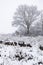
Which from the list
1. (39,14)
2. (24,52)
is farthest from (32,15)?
(24,52)

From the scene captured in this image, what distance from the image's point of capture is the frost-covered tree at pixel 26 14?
2991cm

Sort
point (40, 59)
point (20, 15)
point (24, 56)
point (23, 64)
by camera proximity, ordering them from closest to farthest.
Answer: point (23, 64)
point (40, 59)
point (24, 56)
point (20, 15)

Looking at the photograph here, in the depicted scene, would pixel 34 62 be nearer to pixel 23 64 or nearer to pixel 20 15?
pixel 23 64

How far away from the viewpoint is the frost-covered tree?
29.9 m

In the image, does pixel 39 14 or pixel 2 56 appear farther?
pixel 39 14

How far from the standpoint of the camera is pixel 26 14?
101ft

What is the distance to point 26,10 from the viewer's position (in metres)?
30.7

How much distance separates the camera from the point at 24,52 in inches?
248

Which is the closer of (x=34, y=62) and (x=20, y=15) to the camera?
(x=34, y=62)

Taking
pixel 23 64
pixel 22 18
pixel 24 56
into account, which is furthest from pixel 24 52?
pixel 22 18

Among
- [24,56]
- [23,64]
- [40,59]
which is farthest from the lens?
[24,56]

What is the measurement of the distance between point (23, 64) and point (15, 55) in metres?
1.00

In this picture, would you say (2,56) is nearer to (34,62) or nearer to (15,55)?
(15,55)

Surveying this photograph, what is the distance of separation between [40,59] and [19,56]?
922 mm
